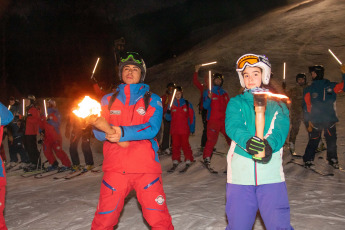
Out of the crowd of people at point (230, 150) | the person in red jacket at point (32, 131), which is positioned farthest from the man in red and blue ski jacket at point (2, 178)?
the person in red jacket at point (32, 131)

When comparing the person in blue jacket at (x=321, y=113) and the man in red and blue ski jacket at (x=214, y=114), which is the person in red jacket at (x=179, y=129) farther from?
the person in blue jacket at (x=321, y=113)

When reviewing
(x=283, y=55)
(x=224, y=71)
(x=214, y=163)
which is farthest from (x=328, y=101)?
(x=283, y=55)

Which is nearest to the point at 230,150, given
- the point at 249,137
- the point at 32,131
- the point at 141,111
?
the point at 249,137

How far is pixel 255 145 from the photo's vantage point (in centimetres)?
230

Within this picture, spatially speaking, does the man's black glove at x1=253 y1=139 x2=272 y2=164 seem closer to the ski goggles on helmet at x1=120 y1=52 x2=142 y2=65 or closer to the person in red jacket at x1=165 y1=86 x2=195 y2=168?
Answer: the ski goggles on helmet at x1=120 y1=52 x2=142 y2=65

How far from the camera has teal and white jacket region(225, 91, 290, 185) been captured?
2.51 m

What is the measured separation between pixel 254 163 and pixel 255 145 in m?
0.32

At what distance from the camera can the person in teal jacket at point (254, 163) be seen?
2.43 m

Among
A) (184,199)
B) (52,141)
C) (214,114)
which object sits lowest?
(184,199)

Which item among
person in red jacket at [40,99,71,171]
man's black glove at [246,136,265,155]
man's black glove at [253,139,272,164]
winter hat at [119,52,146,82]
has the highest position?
winter hat at [119,52,146,82]

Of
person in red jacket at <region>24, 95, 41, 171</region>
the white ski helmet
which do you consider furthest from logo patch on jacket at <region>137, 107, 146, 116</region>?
person in red jacket at <region>24, 95, 41, 171</region>

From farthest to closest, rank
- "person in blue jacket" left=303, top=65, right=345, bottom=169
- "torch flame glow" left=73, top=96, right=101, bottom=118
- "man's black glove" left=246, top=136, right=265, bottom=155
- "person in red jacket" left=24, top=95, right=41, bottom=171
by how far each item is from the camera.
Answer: "person in red jacket" left=24, top=95, right=41, bottom=171, "person in blue jacket" left=303, top=65, right=345, bottom=169, "man's black glove" left=246, top=136, right=265, bottom=155, "torch flame glow" left=73, top=96, right=101, bottom=118

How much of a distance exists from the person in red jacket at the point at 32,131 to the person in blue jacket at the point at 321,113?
784cm

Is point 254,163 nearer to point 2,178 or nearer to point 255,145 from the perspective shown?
point 255,145
